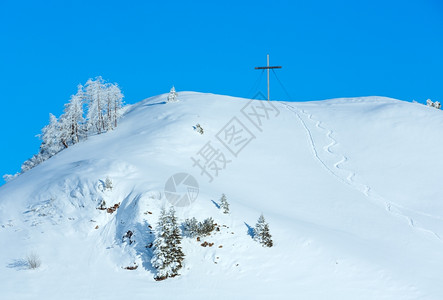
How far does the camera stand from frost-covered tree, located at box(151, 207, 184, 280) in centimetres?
1641

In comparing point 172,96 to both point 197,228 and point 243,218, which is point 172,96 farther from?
point 197,228

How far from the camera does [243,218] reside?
20.2 metres

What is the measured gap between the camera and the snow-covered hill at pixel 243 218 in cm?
1645

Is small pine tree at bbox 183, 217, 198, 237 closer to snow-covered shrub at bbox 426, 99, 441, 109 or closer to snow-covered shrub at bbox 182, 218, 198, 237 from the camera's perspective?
snow-covered shrub at bbox 182, 218, 198, 237

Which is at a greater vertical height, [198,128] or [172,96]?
[172,96]

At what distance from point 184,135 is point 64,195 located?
600 inches

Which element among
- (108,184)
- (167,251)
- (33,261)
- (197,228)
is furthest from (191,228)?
(33,261)

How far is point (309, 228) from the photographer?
20.9m

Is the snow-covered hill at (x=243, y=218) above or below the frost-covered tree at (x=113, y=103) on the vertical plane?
below

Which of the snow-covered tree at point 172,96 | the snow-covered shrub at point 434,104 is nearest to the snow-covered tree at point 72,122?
the snow-covered tree at point 172,96

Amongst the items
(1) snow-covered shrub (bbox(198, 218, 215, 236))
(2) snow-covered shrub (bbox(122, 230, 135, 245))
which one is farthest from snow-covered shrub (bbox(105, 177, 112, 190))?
(1) snow-covered shrub (bbox(198, 218, 215, 236))
